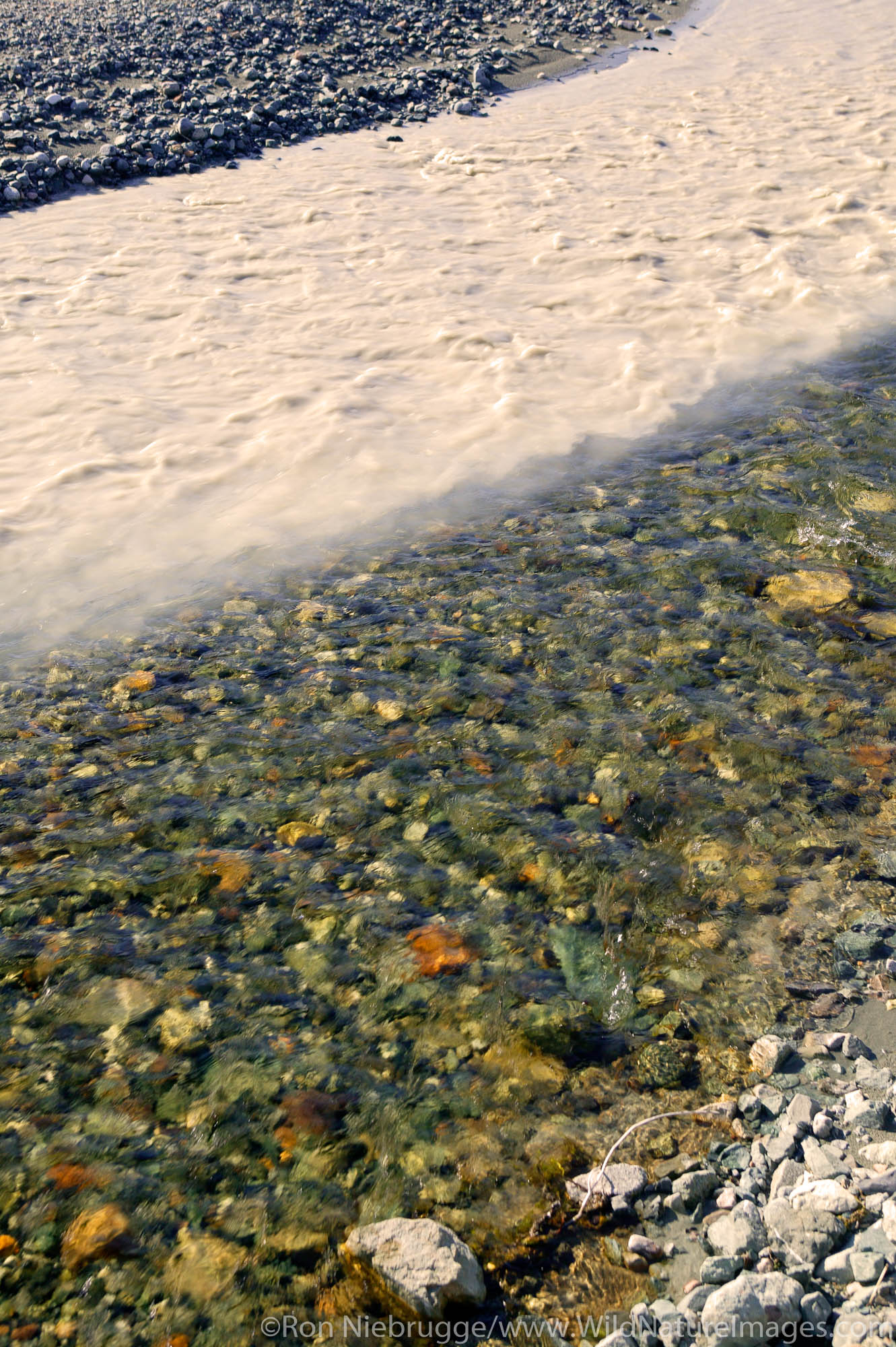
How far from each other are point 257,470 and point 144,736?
3.26 metres

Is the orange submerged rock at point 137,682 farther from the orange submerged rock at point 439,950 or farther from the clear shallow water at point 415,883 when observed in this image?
the orange submerged rock at point 439,950

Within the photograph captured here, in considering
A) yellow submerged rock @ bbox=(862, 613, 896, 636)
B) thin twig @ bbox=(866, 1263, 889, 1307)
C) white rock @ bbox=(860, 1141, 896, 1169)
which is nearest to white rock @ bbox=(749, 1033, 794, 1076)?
white rock @ bbox=(860, 1141, 896, 1169)

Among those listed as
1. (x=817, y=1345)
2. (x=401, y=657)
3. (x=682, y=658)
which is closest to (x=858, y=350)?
(x=682, y=658)

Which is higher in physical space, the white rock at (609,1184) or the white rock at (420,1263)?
the white rock at (420,1263)

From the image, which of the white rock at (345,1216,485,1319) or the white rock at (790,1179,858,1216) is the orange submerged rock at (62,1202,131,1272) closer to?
the white rock at (345,1216,485,1319)

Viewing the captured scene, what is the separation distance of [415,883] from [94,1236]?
1763 millimetres

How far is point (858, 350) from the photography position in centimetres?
894

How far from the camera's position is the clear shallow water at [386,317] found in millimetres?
7207

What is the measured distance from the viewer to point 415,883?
418 cm

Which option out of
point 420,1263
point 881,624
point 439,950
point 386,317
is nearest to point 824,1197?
point 420,1263

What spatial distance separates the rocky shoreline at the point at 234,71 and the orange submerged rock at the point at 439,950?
498 inches

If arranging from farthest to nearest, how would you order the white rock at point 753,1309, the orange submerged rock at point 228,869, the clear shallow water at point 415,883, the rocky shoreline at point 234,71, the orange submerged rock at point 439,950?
the rocky shoreline at point 234,71 < the orange submerged rock at point 228,869 < the orange submerged rock at point 439,950 < the clear shallow water at point 415,883 < the white rock at point 753,1309

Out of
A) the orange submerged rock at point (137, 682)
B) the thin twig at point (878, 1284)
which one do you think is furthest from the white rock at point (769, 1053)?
the orange submerged rock at point (137, 682)

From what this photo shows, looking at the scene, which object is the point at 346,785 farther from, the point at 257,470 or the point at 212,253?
the point at 212,253
